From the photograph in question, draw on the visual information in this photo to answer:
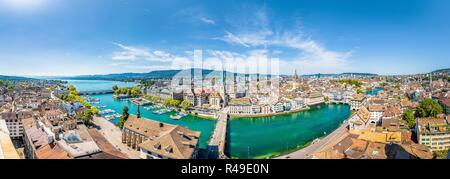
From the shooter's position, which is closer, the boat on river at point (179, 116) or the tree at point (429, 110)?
the tree at point (429, 110)

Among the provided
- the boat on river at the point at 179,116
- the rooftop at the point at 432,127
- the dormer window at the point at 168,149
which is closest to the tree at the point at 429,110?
the rooftop at the point at 432,127

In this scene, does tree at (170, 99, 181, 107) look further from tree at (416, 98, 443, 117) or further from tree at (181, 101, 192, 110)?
tree at (416, 98, 443, 117)

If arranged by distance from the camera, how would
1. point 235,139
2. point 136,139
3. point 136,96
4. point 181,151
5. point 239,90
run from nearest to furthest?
point 181,151 → point 136,139 → point 235,139 → point 239,90 → point 136,96

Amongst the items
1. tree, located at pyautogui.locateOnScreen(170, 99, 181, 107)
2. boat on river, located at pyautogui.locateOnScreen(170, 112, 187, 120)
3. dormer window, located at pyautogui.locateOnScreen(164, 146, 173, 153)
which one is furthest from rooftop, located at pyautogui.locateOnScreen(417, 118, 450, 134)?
tree, located at pyautogui.locateOnScreen(170, 99, 181, 107)

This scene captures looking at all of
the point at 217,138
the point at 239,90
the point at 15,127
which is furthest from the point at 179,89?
the point at 217,138

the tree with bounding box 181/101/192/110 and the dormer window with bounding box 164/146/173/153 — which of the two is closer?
the dormer window with bounding box 164/146/173/153

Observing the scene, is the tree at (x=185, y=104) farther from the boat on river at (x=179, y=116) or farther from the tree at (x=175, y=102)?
the boat on river at (x=179, y=116)

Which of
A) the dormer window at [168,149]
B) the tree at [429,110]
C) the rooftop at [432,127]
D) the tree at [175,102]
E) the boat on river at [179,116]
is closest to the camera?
the dormer window at [168,149]

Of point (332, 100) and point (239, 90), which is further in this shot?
point (332, 100)

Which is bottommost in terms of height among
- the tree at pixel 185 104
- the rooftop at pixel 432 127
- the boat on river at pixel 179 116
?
the boat on river at pixel 179 116
